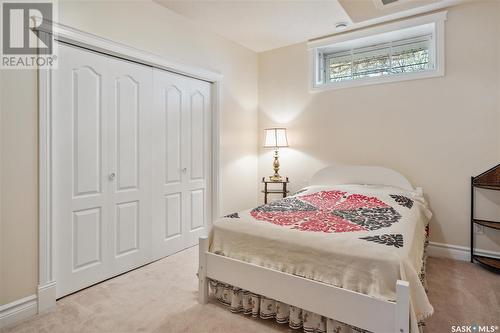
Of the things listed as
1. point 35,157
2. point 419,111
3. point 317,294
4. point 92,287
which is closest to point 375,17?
point 419,111

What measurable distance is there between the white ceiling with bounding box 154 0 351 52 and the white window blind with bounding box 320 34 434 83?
1.29 feet

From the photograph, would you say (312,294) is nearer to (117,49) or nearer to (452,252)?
(452,252)

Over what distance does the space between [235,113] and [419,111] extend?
2139mm

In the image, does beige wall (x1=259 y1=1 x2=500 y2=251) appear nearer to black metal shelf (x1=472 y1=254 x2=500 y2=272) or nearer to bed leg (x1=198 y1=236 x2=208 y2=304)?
black metal shelf (x1=472 y1=254 x2=500 y2=272)

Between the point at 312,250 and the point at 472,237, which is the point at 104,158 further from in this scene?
the point at 472,237

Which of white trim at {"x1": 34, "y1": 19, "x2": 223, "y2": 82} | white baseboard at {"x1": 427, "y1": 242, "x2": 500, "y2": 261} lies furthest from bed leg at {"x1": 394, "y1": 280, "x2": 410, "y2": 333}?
white trim at {"x1": 34, "y1": 19, "x2": 223, "y2": 82}

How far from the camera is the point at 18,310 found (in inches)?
73.0

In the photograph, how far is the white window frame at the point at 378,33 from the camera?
114 inches

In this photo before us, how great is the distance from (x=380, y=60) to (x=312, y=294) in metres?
2.92

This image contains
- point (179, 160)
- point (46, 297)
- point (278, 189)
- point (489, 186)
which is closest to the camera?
point (46, 297)

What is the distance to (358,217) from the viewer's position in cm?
215

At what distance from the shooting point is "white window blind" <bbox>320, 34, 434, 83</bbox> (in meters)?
3.12

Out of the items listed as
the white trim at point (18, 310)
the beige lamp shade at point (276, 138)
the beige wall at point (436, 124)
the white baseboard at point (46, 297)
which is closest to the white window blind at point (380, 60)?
the beige wall at point (436, 124)

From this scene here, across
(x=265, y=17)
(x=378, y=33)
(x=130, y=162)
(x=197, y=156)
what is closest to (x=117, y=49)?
(x=130, y=162)
